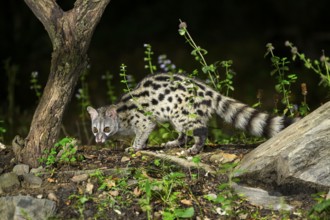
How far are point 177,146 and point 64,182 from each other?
5.17 ft

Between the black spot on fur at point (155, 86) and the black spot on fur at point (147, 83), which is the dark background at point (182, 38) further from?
the black spot on fur at point (155, 86)

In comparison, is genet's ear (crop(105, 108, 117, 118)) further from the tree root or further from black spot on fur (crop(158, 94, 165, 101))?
the tree root

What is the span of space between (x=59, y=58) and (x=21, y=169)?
1059 millimetres

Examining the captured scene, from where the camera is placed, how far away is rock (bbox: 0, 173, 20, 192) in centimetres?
634

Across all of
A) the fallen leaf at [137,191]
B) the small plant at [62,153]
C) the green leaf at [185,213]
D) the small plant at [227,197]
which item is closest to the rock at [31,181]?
the small plant at [62,153]

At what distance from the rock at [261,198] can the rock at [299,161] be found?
0.37ft

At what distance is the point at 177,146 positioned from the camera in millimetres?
7598

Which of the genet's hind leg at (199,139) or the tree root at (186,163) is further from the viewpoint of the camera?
the genet's hind leg at (199,139)

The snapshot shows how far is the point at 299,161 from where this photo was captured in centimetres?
614

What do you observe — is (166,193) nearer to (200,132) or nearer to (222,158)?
(222,158)

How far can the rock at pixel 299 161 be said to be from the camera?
6.12 m

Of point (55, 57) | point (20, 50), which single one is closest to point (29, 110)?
point (20, 50)

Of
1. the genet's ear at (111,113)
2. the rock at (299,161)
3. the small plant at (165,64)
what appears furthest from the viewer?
the small plant at (165,64)

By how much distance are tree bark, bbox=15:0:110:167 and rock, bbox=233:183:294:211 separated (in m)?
1.76
